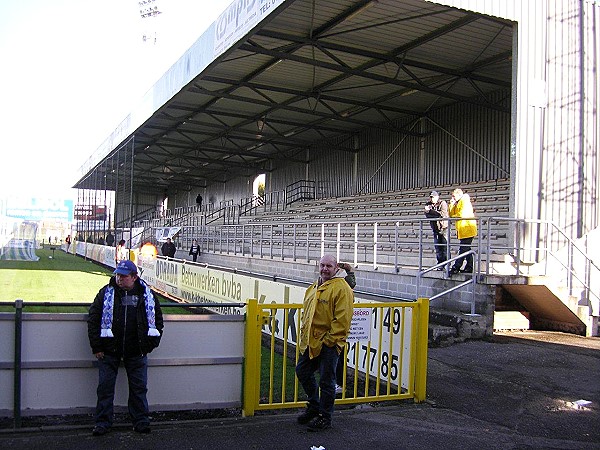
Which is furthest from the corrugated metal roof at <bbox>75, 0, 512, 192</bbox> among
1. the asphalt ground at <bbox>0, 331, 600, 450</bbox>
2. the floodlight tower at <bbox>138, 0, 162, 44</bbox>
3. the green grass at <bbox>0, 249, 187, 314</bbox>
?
the floodlight tower at <bbox>138, 0, 162, 44</bbox>

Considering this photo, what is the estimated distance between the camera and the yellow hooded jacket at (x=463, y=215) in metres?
11.9

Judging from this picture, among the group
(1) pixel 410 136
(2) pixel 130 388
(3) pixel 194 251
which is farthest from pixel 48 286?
(2) pixel 130 388

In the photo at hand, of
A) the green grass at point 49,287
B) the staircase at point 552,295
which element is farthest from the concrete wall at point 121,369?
the green grass at point 49,287

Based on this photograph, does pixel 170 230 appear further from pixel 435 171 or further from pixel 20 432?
pixel 20 432

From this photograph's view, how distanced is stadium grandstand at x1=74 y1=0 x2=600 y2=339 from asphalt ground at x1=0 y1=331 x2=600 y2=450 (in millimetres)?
A: 2364

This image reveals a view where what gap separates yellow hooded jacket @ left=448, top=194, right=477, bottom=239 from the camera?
11898mm

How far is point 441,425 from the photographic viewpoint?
241 inches

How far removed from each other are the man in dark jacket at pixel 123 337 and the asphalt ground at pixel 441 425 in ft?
0.73

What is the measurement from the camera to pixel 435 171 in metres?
26.2

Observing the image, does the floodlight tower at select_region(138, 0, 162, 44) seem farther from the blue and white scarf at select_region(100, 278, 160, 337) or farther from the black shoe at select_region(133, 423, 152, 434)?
the black shoe at select_region(133, 423, 152, 434)

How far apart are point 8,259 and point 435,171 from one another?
86.9ft

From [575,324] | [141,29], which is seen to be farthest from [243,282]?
[141,29]

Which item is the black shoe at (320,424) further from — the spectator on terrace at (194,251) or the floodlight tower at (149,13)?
the floodlight tower at (149,13)

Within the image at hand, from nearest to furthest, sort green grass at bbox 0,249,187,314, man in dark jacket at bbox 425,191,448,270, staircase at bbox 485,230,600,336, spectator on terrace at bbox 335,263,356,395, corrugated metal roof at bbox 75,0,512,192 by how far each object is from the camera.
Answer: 1. spectator on terrace at bbox 335,263,356,395
2. staircase at bbox 485,230,600,336
3. man in dark jacket at bbox 425,191,448,270
4. corrugated metal roof at bbox 75,0,512,192
5. green grass at bbox 0,249,187,314
